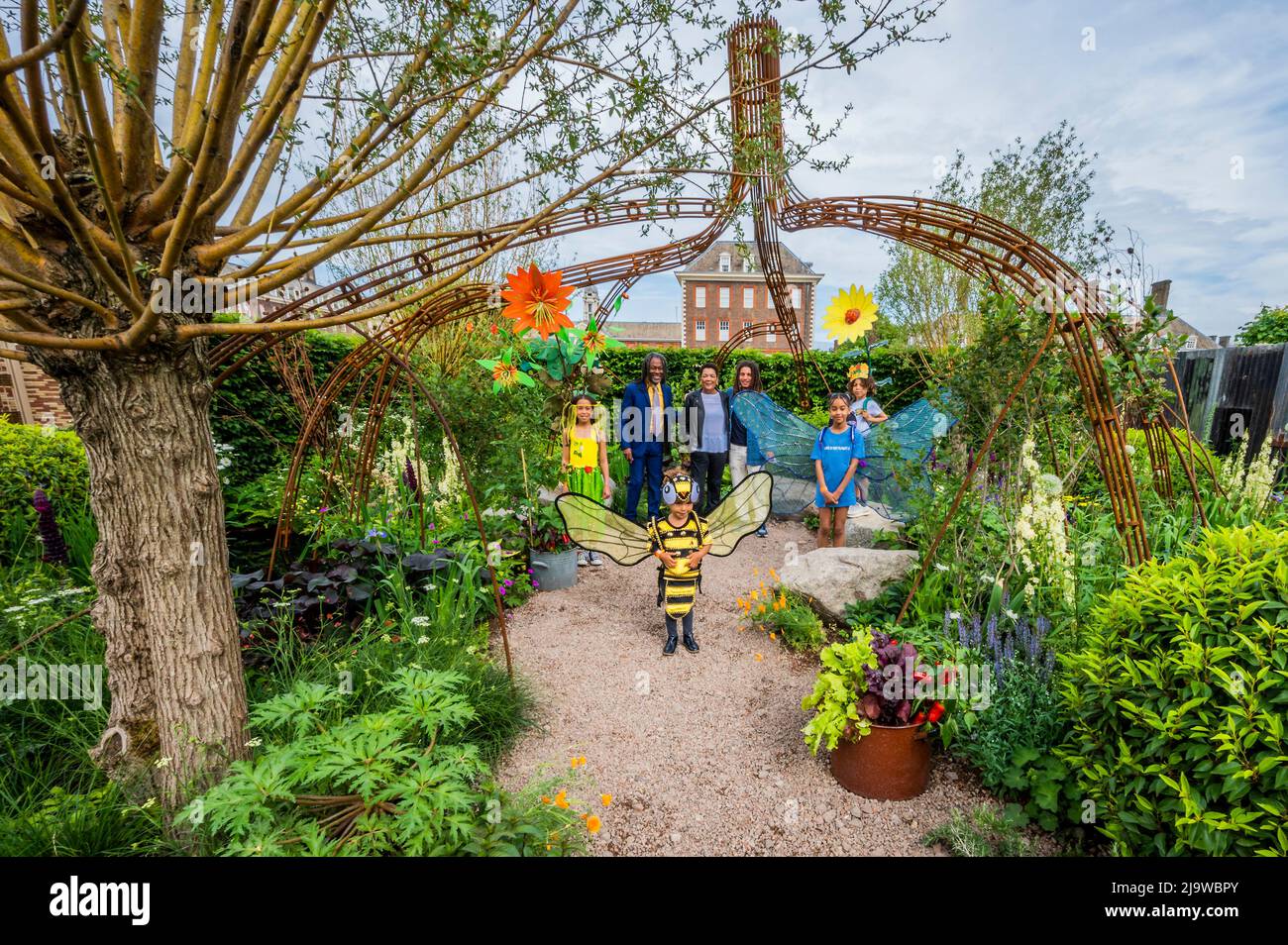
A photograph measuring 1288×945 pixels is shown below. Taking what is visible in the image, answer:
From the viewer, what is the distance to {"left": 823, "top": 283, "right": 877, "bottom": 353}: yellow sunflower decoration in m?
6.45

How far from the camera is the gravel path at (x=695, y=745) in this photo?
7.43 ft

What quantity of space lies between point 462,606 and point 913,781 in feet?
8.75

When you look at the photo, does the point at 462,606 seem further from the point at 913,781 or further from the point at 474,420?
the point at 913,781

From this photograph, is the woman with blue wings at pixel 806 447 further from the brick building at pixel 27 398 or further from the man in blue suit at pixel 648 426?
the brick building at pixel 27 398

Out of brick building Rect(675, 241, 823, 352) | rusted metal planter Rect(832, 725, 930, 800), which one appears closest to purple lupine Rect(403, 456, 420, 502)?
rusted metal planter Rect(832, 725, 930, 800)

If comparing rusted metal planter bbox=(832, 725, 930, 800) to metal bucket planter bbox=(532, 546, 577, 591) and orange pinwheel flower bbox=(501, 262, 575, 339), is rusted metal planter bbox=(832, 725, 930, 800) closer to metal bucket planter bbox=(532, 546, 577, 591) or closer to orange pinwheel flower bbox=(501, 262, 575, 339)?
orange pinwheel flower bbox=(501, 262, 575, 339)

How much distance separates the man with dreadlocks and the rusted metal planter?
144cm

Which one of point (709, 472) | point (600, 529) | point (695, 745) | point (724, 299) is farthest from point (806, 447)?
point (724, 299)

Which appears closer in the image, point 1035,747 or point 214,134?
point 214,134

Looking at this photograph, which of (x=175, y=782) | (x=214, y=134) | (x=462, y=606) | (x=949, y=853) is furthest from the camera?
(x=462, y=606)

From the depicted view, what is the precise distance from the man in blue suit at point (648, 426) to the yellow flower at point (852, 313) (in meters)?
2.49
